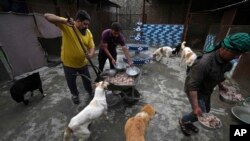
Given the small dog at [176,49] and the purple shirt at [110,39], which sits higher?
the purple shirt at [110,39]

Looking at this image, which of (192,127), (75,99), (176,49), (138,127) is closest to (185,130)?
(192,127)

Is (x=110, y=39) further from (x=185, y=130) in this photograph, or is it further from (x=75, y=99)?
(x=185, y=130)

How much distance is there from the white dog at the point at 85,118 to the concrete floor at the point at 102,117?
0.53m

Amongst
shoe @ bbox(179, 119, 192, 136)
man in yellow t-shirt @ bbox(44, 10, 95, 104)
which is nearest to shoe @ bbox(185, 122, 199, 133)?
shoe @ bbox(179, 119, 192, 136)

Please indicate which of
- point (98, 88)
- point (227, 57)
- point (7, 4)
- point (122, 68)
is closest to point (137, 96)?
point (122, 68)

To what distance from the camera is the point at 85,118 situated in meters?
2.21

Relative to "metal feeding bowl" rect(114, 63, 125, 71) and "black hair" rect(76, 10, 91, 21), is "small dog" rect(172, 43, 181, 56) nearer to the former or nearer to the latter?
"metal feeding bowl" rect(114, 63, 125, 71)

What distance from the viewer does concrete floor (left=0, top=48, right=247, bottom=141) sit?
8.84ft

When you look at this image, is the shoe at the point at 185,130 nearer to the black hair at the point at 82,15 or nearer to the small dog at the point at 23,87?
the black hair at the point at 82,15

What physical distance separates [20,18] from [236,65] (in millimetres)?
7200

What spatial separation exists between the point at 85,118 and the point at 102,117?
98 centimetres

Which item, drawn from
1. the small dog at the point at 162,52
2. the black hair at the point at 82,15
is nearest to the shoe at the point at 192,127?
the black hair at the point at 82,15

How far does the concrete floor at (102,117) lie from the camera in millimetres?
2694

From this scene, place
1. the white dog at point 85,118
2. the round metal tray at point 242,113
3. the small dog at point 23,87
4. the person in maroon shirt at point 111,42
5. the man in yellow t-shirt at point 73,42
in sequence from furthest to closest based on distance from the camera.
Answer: the person in maroon shirt at point 111,42 → the small dog at point 23,87 → the round metal tray at point 242,113 → the man in yellow t-shirt at point 73,42 → the white dog at point 85,118
